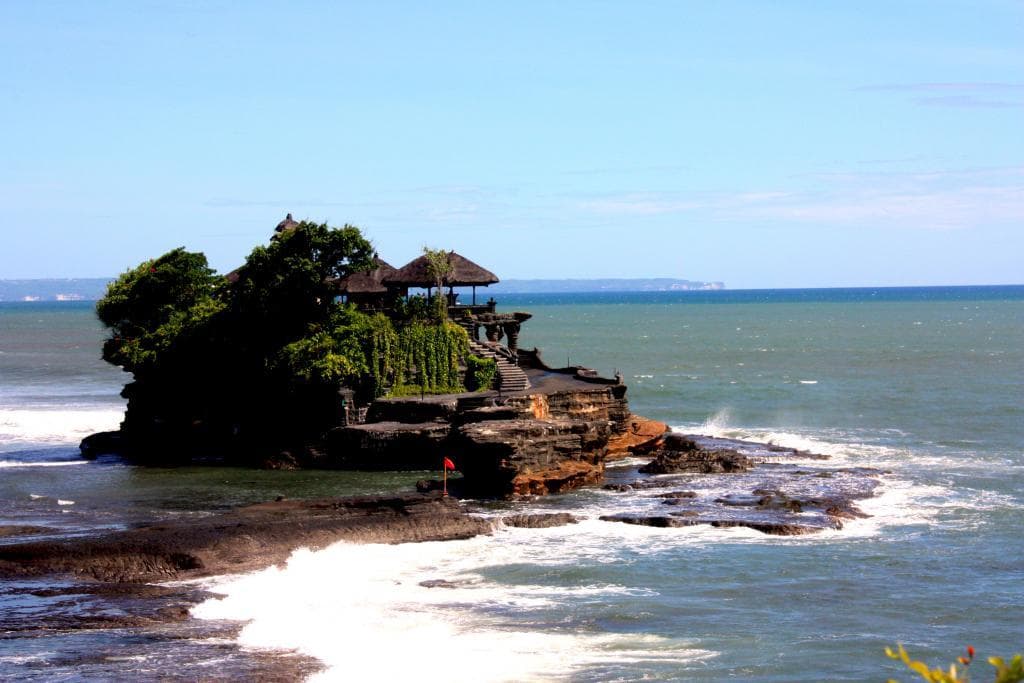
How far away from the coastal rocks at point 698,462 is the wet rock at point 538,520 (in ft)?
31.7

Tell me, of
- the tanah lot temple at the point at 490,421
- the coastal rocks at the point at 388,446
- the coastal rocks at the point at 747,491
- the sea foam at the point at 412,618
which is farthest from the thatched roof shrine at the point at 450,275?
the sea foam at the point at 412,618

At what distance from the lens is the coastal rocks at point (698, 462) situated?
46.5m

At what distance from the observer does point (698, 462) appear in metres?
47.2

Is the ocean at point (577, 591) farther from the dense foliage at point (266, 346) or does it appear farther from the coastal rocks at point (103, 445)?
the dense foliage at point (266, 346)

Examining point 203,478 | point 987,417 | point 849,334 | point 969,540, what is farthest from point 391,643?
point 849,334

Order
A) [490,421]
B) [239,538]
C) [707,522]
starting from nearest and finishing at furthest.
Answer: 1. [239,538]
2. [707,522]
3. [490,421]

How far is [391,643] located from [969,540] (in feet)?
58.7

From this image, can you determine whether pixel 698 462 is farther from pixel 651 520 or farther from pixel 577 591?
pixel 577 591

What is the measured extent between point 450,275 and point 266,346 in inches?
326

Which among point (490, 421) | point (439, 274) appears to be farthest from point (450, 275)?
point (490, 421)

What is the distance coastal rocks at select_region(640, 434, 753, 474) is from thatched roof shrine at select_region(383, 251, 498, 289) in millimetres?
11035

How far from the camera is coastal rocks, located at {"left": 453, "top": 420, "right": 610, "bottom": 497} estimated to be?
136ft

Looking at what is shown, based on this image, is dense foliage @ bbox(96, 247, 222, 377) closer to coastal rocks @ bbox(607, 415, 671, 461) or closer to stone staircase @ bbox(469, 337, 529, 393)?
stone staircase @ bbox(469, 337, 529, 393)

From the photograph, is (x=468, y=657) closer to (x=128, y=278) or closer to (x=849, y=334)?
(x=128, y=278)
